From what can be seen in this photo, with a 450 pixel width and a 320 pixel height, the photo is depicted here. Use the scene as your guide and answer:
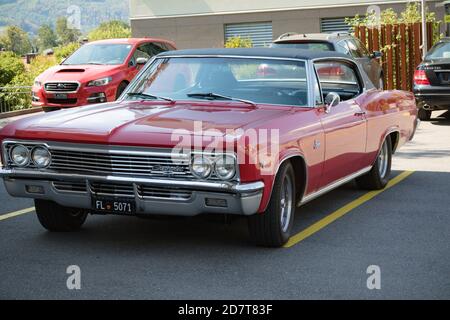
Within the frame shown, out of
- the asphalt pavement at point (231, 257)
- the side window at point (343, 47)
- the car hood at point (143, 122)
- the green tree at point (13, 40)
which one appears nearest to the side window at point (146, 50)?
the side window at point (343, 47)

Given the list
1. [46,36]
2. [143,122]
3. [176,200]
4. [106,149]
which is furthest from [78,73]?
[46,36]

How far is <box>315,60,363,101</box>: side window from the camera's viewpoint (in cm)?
899

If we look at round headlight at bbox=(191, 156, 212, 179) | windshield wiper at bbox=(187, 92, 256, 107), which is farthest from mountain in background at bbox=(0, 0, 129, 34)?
round headlight at bbox=(191, 156, 212, 179)

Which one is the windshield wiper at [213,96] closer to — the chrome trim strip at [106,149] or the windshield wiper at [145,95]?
the windshield wiper at [145,95]

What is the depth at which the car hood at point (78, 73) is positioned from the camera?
17703 millimetres

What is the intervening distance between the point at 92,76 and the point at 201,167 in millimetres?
11600

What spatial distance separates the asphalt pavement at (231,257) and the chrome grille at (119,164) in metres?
0.48

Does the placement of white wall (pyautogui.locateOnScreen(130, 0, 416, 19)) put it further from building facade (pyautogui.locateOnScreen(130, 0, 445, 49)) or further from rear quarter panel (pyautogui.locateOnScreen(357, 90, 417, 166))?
rear quarter panel (pyautogui.locateOnScreen(357, 90, 417, 166))

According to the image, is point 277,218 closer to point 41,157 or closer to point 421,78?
point 41,157

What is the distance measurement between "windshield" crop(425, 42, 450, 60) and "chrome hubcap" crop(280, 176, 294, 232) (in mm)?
10210

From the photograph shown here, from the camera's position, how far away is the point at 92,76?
17.7m

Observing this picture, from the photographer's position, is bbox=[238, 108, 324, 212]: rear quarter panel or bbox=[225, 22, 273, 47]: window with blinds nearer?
bbox=[238, 108, 324, 212]: rear quarter panel
